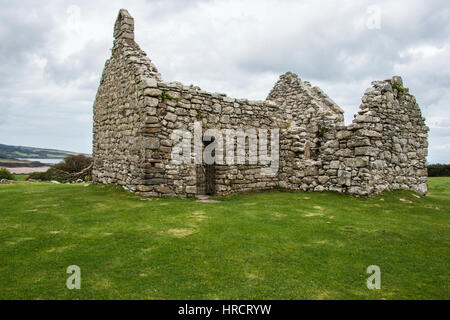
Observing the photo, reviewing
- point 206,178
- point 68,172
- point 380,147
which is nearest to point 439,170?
point 380,147

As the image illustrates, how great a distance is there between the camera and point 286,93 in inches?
784

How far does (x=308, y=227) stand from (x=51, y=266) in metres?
5.41

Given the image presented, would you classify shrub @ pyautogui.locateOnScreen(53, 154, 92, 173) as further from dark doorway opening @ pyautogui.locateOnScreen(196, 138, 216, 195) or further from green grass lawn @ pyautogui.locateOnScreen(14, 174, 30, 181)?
dark doorway opening @ pyautogui.locateOnScreen(196, 138, 216, 195)

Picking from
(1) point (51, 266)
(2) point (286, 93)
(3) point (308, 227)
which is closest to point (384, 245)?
(3) point (308, 227)

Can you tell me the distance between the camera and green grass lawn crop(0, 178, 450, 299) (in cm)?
441

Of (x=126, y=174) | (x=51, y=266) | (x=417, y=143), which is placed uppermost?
(x=417, y=143)

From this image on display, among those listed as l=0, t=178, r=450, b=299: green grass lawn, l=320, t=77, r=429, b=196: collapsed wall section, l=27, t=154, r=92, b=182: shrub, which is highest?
l=320, t=77, r=429, b=196: collapsed wall section

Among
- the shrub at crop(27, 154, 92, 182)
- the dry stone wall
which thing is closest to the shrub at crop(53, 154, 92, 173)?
the shrub at crop(27, 154, 92, 182)

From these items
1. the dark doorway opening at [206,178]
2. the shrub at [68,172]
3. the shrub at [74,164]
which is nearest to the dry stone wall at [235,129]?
the dark doorway opening at [206,178]

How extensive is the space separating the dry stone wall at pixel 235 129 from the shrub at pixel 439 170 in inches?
675

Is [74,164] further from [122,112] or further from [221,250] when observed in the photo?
[221,250]

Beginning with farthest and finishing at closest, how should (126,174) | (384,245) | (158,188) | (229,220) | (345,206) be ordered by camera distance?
(126,174)
(158,188)
(345,206)
(229,220)
(384,245)

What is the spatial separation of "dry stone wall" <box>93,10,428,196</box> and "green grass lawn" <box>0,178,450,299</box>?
2.25m

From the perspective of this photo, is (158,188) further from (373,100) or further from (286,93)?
(286,93)
